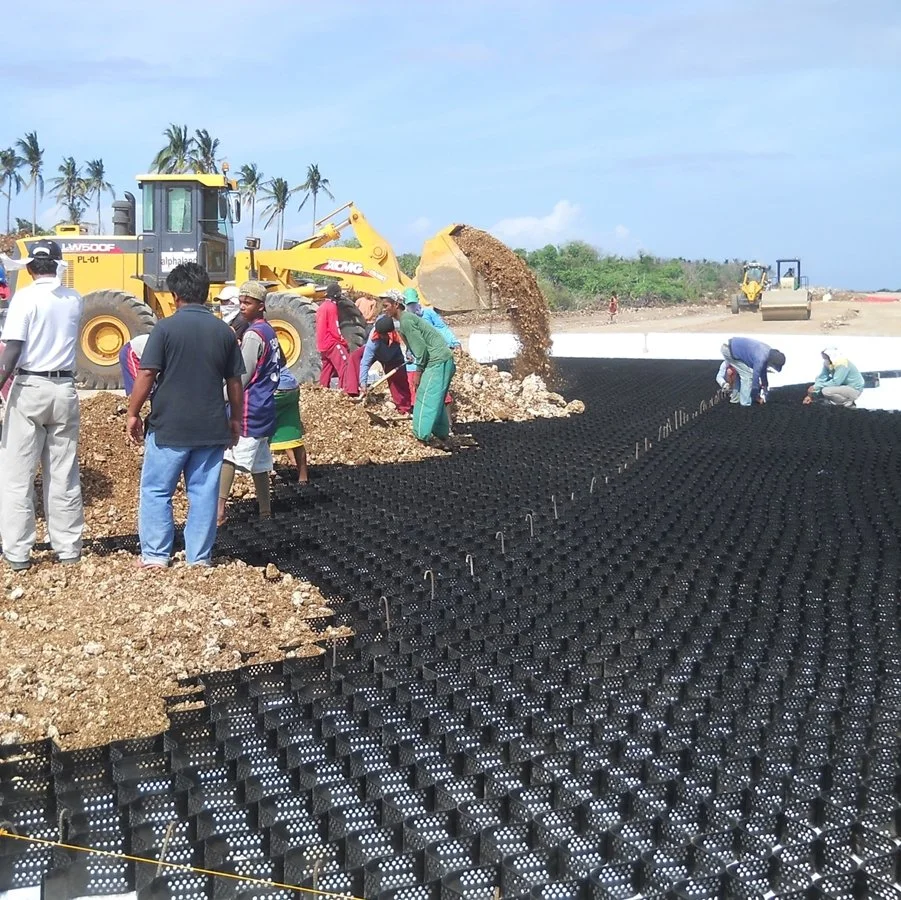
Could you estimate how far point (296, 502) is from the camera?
6695mm

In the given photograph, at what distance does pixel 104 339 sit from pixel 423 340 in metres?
5.46

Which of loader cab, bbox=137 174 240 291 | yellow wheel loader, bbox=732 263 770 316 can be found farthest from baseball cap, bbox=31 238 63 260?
yellow wheel loader, bbox=732 263 770 316

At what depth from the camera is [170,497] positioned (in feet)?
15.5

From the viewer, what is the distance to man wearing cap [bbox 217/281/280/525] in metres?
5.70

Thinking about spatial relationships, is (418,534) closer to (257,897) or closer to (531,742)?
(531,742)

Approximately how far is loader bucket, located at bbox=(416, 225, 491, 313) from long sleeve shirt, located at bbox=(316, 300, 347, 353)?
2.40 meters

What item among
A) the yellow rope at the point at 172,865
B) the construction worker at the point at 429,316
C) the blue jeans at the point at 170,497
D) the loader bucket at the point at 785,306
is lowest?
the yellow rope at the point at 172,865

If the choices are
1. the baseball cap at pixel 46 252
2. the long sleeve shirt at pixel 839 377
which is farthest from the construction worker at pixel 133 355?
the long sleeve shirt at pixel 839 377

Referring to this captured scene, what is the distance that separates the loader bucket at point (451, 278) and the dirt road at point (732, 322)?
10811mm

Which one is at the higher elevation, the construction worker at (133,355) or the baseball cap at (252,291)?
the baseball cap at (252,291)

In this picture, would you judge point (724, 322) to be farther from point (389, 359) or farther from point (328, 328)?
point (389, 359)

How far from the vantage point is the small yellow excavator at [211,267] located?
11.4m

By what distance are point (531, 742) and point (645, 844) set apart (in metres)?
0.64

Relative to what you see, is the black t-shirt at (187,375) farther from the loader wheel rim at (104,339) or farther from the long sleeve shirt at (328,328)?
the loader wheel rim at (104,339)
